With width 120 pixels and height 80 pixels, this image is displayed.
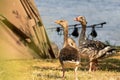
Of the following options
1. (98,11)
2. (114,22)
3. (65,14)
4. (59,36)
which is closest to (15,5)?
(59,36)

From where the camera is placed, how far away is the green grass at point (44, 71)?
197 centimetres

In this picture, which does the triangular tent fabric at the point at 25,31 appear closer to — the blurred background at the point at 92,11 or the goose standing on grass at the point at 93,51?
the goose standing on grass at the point at 93,51

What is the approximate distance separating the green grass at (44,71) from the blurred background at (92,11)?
7680 millimetres

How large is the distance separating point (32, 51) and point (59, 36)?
249cm

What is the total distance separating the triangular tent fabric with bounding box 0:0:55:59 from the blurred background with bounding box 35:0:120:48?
5713 millimetres

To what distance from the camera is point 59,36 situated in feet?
53.6

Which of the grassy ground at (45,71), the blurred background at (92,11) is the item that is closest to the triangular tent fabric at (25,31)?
→ the grassy ground at (45,71)

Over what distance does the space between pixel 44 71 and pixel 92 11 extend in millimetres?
17202

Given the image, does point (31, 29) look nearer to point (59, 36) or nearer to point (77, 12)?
point (59, 36)

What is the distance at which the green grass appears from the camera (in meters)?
1.97

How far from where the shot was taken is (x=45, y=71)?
32.5 ft

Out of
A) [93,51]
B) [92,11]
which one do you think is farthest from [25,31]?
[92,11]

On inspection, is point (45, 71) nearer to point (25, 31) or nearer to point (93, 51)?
point (93, 51)

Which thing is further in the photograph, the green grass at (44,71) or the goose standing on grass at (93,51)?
the goose standing on grass at (93,51)
